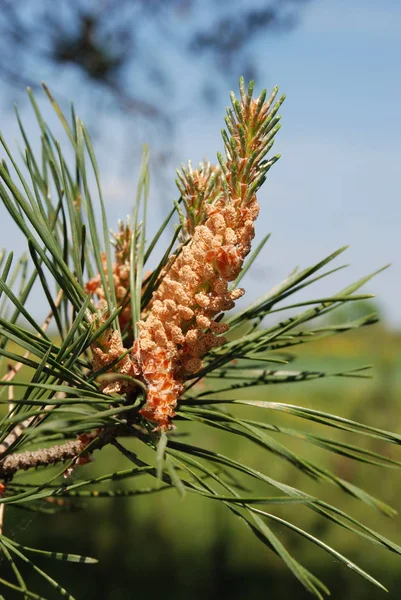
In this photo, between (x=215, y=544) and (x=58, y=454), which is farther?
(x=215, y=544)

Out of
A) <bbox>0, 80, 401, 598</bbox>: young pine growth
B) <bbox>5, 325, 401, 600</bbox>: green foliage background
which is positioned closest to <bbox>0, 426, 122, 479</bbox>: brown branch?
<bbox>0, 80, 401, 598</bbox>: young pine growth

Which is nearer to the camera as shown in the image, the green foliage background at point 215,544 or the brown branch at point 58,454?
→ the brown branch at point 58,454

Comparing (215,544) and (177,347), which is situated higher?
(177,347)

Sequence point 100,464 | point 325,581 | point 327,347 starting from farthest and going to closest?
point 327,347 < point 100,464 < point 325,581

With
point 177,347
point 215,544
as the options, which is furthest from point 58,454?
point 215,544

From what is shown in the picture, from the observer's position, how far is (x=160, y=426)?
10.9 inches

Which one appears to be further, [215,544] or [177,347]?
[215,544]

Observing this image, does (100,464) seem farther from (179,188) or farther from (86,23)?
(179,188)

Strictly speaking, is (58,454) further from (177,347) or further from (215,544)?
(215,544)

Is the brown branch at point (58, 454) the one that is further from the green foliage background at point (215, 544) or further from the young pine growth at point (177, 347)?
the green foliage background at point (215, 544)

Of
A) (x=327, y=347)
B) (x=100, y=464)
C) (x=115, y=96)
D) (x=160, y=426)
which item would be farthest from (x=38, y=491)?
(x=327, y=347)

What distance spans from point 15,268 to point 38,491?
19cm

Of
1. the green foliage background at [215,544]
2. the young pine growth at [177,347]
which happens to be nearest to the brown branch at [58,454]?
the young pine growth at [177,347]

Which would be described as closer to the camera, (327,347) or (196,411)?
(196,411)
